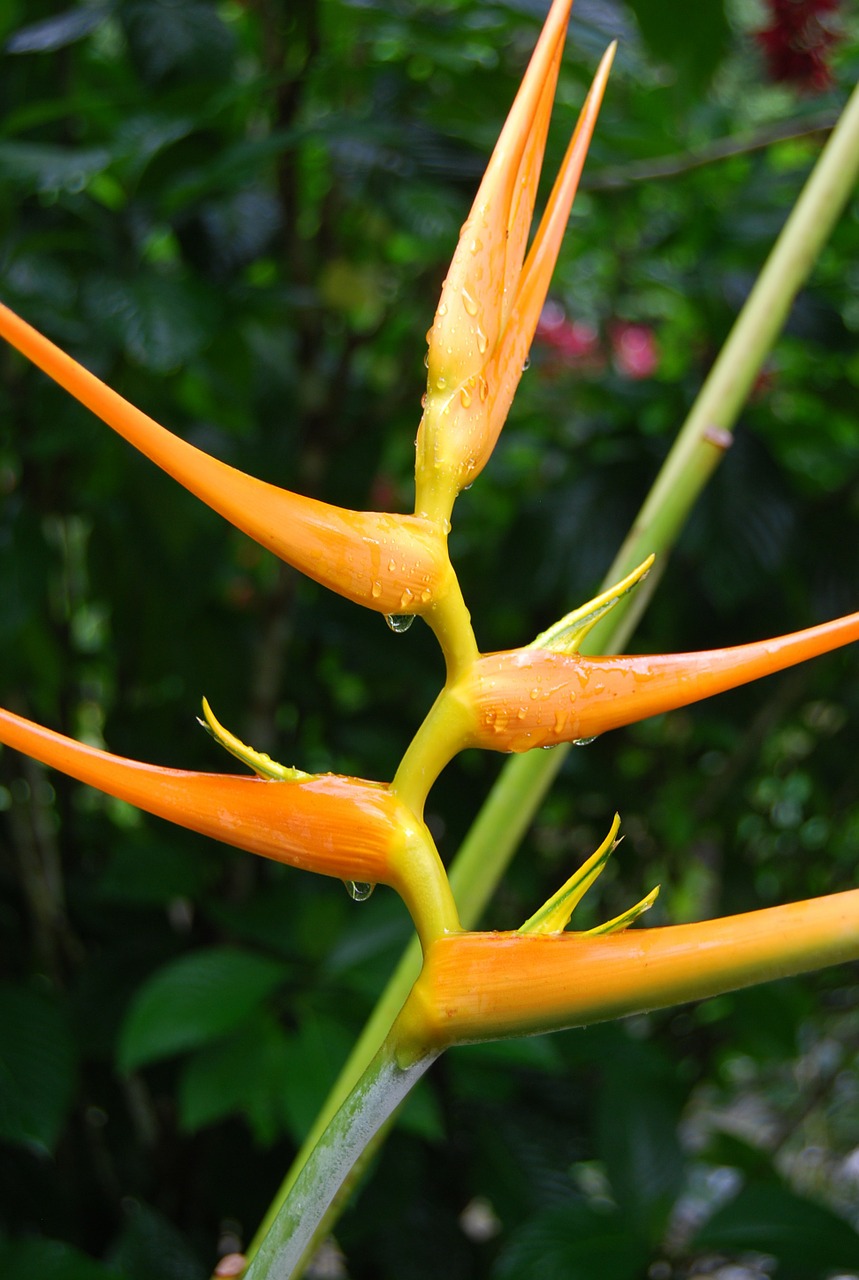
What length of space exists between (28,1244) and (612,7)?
79 centimetres

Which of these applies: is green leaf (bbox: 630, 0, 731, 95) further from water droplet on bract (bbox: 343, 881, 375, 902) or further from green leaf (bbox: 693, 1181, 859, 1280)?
green leaf (bbox: 693, 1181, 859, 1280)

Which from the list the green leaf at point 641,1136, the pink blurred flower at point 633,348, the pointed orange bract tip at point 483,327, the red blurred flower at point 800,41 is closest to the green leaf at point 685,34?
the red blurred flower at point 800,41

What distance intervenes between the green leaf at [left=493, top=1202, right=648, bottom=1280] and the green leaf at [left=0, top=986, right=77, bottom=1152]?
0.29m

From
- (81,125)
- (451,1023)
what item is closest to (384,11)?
(81,125)

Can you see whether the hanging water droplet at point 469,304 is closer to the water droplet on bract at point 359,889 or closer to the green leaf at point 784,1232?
the water droplet on bract at point 359,889

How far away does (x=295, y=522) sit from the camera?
198mm

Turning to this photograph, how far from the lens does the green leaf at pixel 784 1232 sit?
72cm

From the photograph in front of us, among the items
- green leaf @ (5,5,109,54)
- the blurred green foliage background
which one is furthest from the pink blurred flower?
green leaf @ (5,5,109,54)

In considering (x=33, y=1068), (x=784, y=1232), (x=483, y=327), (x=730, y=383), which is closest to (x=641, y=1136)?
(x=784, y=1232)

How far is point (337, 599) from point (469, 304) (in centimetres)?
74

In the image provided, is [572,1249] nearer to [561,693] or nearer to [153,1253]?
[153,1253]

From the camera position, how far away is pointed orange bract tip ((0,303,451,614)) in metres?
0.18

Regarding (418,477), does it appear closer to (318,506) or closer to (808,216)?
(318,506)

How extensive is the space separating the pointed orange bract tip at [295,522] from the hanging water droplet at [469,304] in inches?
1.9
